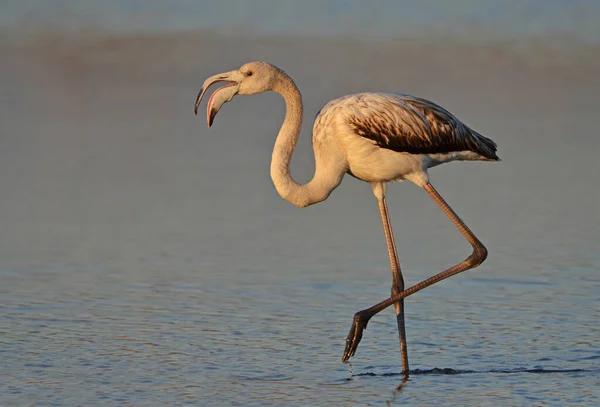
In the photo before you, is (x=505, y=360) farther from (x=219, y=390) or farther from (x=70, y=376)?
(x=70, y=376)

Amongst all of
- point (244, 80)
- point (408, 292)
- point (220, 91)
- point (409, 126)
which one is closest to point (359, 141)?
point (409, 126)

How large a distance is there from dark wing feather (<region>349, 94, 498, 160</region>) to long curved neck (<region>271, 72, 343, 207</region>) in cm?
40

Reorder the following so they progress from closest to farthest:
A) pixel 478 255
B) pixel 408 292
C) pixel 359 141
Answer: pixel 359 141 < pixel 408 292 < pixel 478 255

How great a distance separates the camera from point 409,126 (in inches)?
388

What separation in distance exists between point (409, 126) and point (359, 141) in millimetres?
436

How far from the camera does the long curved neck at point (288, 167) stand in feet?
31.4

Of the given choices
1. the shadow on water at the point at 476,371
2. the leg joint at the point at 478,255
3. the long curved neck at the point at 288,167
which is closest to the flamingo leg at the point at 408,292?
the leg joint at the point at 478,255

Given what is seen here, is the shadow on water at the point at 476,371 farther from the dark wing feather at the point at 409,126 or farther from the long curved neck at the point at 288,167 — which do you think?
the dark wing feather at the point at 409,126

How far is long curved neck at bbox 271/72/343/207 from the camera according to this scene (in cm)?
958

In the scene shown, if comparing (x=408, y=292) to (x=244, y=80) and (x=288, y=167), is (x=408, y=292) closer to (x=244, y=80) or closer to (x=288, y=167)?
(x=288, y=167)

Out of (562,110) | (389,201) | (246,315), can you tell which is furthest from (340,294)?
(562,110)

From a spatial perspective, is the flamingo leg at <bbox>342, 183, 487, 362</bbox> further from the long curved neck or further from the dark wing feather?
the long curved neck

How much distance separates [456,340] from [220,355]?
1.73 metres

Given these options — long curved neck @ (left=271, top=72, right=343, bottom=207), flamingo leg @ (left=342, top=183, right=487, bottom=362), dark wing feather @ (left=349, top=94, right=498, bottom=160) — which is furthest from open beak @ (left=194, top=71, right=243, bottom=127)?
flamingo leg @ (left=342, top=183, right=487, bottom=362)
